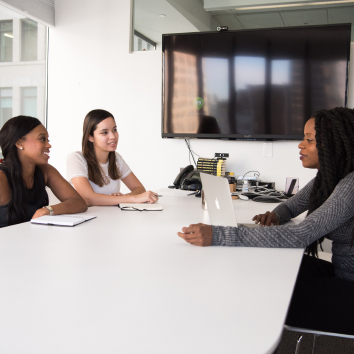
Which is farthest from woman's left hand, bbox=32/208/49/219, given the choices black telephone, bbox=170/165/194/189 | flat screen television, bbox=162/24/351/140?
flat screen television, bbox=162/24/351/140

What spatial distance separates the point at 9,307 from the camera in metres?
0.79

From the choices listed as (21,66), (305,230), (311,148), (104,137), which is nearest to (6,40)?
(21,66)

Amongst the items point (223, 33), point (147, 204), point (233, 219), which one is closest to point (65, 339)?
point (233, 219)

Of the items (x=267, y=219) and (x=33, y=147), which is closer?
(x=267, y=219)

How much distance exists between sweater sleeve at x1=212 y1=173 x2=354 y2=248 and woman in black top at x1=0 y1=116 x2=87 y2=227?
0.88 meters

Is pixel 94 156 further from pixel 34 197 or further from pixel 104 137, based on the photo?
pixel 34 197

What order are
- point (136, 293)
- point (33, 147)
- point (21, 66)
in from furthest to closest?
point (21, 66) < point (33, 147) < point (136, 293)

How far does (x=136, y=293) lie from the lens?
0.88 metres

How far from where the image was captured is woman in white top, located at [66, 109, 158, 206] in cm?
245

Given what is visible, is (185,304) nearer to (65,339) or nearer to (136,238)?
(65,339)

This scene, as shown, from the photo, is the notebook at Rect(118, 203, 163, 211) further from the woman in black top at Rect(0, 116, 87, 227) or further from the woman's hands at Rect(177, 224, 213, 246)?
the woman's hands at Rect(177, 224, 213, 246)

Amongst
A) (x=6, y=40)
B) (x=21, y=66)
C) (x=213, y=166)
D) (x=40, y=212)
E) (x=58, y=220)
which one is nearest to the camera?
(x=58, y=220)

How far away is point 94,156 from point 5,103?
5.71 ft

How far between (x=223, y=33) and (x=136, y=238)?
9.37 ft
